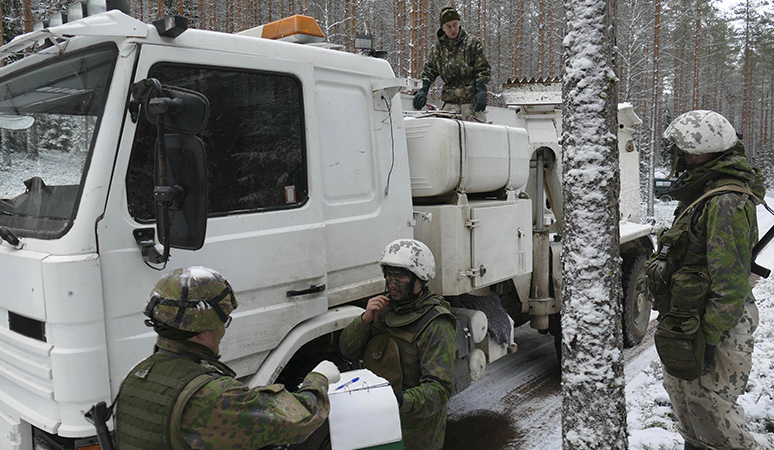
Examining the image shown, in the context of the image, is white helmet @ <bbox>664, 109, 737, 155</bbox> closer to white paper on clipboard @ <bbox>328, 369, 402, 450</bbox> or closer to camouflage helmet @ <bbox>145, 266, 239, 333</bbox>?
white paper on clipboard @ <bbox>328, 369, 402, 450</bbox>

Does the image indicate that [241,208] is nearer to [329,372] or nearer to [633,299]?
[329,372]

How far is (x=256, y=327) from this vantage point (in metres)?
2.62

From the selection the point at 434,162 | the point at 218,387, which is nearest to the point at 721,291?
the point at 434,162

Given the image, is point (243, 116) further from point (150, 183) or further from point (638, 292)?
point (638, 292)

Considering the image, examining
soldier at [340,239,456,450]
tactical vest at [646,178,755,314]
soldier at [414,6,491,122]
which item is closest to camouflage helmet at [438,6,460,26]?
soldier at [414,6,491,122]

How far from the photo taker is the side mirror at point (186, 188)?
6.65 feet

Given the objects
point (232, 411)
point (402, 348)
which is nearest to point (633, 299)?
point (402, 348)

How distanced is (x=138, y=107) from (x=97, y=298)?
0.76 m

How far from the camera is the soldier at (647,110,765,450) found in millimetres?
2830

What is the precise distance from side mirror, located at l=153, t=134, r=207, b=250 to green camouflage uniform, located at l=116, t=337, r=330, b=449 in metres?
0.45

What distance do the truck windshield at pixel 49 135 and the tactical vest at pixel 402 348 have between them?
142 cm

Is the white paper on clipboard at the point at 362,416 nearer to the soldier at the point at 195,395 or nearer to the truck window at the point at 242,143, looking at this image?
the soldier at the point at 195,395

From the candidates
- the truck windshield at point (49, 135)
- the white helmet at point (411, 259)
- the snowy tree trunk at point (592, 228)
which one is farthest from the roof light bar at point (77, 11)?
the snowy tree trunk at point (592, 228)

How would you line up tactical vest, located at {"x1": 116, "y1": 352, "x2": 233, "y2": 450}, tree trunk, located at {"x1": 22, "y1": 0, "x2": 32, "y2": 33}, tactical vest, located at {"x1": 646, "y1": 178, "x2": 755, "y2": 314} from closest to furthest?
tactical vest, located at {"x1": 116, "y1": 352, "x2": 233, "y2": 450}
tactical vest, located at {"x1": 646, "y1": 178, "x2": 755, "y2": 314}
tree trunk, located at {"x1": 22, "y1": 0, "x2": 32, "y2": 33}
